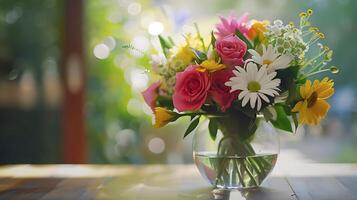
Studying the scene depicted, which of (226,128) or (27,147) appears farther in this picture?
(27,147)

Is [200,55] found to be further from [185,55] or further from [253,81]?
[253,81]

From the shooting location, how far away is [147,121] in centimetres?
299

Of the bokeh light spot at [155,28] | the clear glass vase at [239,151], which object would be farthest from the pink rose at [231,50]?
the bokeh light spot at [155,28]

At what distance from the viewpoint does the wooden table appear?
4.49 feet

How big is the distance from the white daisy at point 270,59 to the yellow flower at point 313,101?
0.22ft

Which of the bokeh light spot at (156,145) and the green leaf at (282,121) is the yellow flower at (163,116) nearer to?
the green leaf at (282,121)

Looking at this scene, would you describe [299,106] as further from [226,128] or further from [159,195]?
[159,195]

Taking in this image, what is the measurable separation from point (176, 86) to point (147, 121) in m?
1.71

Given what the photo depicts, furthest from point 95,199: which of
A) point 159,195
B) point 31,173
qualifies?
point 31,173

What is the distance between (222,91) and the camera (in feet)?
4.25

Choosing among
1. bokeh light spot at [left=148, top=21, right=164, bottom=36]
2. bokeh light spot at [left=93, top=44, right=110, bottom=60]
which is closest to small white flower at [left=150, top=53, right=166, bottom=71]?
bokeh light spot at [left=148, top=21, right=164, bottom=36]

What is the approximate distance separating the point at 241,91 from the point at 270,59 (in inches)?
3.7

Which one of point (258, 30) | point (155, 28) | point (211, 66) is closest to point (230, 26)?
point (258, 30)

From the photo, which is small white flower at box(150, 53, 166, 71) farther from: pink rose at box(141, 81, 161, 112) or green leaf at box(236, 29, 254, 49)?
green leaf at box(236, 29, 254, 49)
